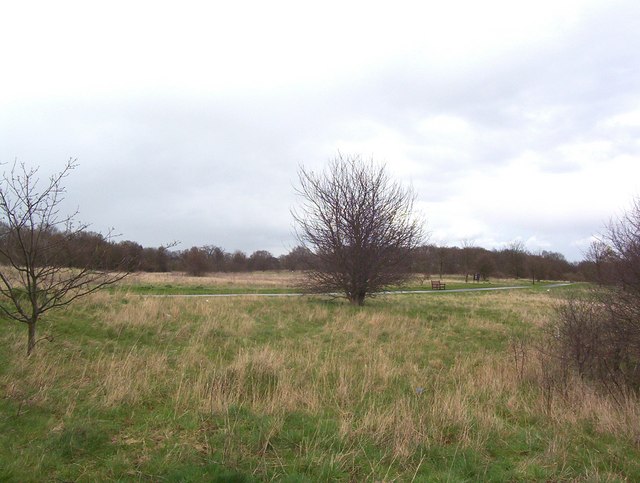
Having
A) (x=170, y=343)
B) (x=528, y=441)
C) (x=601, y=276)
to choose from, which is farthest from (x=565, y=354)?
(x=170, y=343)

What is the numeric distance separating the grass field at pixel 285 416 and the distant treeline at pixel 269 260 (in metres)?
1.80

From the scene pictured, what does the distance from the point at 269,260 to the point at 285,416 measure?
95.4 meters

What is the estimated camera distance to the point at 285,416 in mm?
5141

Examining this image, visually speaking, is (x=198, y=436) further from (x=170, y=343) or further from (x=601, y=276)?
(x=601, y=276)

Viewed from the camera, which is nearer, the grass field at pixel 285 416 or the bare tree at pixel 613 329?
the grass field at pixel 285 416

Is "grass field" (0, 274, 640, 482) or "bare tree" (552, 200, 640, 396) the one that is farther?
"bare tree" (552, 200, 640, 396)

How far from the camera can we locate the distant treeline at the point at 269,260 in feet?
26.5

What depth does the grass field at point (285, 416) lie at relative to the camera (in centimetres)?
395

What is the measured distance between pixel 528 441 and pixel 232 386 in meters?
3.85

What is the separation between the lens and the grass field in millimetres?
3953

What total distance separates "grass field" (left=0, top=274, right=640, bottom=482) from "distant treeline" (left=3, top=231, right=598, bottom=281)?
1.80m

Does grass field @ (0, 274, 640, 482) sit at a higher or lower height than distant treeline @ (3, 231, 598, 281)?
Answer: lower

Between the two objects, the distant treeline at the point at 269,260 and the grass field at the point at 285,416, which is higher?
the distant treeline at the point at 269,260

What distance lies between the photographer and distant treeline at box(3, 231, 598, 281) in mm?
8078
